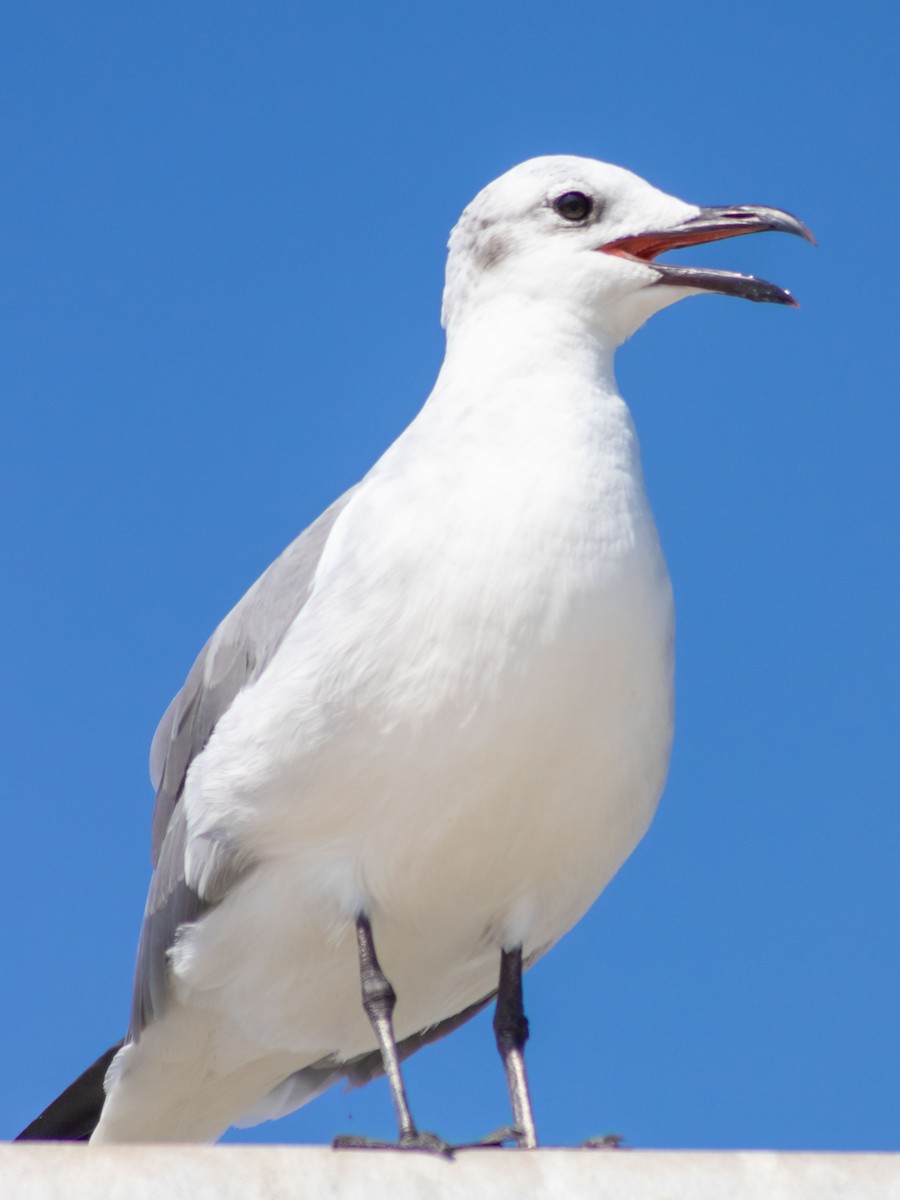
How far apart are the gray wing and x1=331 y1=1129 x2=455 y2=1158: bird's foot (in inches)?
33.3

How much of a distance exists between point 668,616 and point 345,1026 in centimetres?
129

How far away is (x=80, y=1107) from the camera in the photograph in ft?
14.9

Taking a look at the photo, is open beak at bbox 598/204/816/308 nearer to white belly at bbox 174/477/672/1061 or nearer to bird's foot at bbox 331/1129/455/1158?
white belly at bbox 174/477/672/1061

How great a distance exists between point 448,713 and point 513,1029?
2.70 feet

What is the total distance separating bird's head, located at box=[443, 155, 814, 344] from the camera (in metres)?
4.28

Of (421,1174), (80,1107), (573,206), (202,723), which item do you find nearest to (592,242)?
(573,206)

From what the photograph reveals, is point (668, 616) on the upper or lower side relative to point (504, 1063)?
upper

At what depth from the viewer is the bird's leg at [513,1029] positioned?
3992mm

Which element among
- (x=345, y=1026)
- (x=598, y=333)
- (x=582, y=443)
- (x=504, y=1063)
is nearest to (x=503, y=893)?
(x=504, y=1063)

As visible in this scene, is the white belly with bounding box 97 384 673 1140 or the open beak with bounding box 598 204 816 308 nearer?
the white belly with bounding box 97 384 673 1140

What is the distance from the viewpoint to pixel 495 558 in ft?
12.2

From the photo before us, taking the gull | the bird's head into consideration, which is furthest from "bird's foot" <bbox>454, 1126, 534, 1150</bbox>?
the bird's head

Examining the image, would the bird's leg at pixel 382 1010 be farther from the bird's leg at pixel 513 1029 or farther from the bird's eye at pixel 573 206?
the bird's eye at pixel 573 206

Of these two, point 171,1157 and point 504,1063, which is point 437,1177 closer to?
point 171,1157
